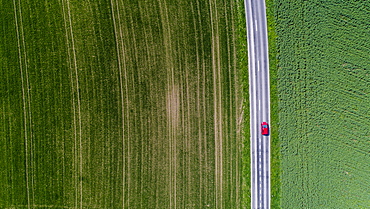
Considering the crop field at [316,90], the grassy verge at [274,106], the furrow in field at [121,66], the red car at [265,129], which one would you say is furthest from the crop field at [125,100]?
the crop field at [316,90]

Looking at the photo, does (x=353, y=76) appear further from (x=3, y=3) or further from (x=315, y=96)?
(x=3, y=3)

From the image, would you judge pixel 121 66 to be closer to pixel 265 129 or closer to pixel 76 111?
pixel 76 111

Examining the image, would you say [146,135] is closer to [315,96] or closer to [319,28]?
[315,96]

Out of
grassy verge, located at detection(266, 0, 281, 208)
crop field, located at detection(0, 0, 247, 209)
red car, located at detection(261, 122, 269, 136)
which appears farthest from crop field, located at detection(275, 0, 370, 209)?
crop field, located at detection(0, 0, 247, 209)

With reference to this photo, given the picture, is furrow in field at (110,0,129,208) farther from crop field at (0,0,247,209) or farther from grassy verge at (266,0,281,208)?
grassy verge at (266,0,281,208)

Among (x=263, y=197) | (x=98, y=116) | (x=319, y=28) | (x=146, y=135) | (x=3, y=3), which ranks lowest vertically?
(x=263, y=197)

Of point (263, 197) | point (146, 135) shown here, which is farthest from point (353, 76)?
point (146, 135)

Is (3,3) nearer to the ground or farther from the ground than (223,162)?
farther from the ground
